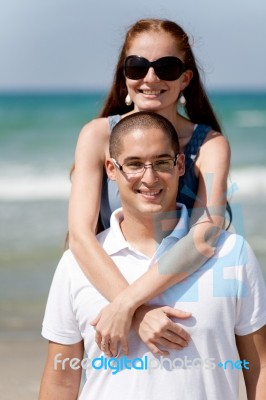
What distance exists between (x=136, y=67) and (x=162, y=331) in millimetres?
1216

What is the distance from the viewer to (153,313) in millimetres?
3299

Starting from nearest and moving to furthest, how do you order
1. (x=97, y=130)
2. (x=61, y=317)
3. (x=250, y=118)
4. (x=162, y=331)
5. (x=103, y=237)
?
(x=162, y=331), (x=61, y=317), (x=103, y=237), (x=97, y=130), (x=250, y=118)

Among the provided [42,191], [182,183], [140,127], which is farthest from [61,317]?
[42,191]

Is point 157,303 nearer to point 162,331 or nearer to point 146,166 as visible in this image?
point 162,331

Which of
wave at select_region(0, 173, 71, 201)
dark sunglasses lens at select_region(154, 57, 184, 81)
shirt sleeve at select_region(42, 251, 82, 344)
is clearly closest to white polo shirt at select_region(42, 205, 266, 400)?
shirt sleeve at select_region(42, 251, 82, 344)

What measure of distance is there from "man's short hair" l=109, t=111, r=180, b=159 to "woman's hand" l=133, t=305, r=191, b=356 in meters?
0.57

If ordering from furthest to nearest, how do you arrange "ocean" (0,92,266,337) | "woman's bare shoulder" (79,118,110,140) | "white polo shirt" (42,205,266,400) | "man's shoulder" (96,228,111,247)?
"ocean" (0,92,266,337) < "woman's bare shoulder" (79,118,110,140) < "man's shoulder" (96,228,111,247) < "white polo shirt" (42,205,266,400)

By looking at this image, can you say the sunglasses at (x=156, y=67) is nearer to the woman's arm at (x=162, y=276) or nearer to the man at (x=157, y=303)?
the man at (x=157, y=303)

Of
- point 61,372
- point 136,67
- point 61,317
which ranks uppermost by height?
point 136,67

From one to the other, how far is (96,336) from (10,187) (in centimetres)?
1308

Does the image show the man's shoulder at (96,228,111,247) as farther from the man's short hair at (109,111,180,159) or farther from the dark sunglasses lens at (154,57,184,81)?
the dark sunglasses lens at (154,57,184,81)

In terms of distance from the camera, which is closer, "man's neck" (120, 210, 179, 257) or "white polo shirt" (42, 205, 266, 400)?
"white polo shirt" (42, 205, 266, 400)

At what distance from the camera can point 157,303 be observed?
3383 millimetres

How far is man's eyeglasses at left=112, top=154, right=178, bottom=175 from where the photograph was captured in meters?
3.30
